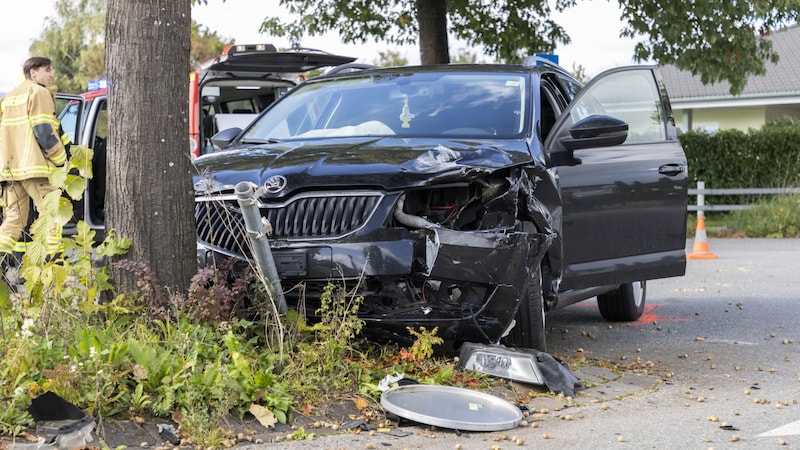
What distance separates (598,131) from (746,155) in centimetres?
1688

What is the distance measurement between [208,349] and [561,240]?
7.65 ft

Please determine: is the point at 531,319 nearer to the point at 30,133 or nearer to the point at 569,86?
the point at 569,86

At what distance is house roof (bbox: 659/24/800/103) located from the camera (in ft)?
108

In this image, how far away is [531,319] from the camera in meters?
6.06

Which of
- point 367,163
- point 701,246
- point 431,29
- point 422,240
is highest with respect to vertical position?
point 431,29

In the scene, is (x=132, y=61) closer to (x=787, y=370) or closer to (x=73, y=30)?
(x=787, y=370)

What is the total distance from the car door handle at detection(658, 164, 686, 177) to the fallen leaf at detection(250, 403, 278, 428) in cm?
364

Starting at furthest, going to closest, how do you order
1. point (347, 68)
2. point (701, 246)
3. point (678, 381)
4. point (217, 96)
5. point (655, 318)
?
point (701, 246)
point (217, 96)
point (655, 318)
point (347, 68)
point (678, 381)

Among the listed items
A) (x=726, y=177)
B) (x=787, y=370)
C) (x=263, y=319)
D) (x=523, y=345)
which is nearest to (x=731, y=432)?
(x=523, y=345)

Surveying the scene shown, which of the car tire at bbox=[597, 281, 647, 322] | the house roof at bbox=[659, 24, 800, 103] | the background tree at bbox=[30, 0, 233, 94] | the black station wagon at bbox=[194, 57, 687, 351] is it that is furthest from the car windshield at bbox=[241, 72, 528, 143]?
the background tree at bbox=[30, 0, 233, 94]

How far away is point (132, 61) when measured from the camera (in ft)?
18.4

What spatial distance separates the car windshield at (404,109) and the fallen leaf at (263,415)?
2.30 meters

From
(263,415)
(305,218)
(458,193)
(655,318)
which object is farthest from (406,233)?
(655,318)

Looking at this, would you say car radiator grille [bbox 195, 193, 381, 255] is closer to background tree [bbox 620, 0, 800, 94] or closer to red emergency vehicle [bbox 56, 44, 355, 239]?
red emergency vehicle [bbox 56, 44, 355, 239]
